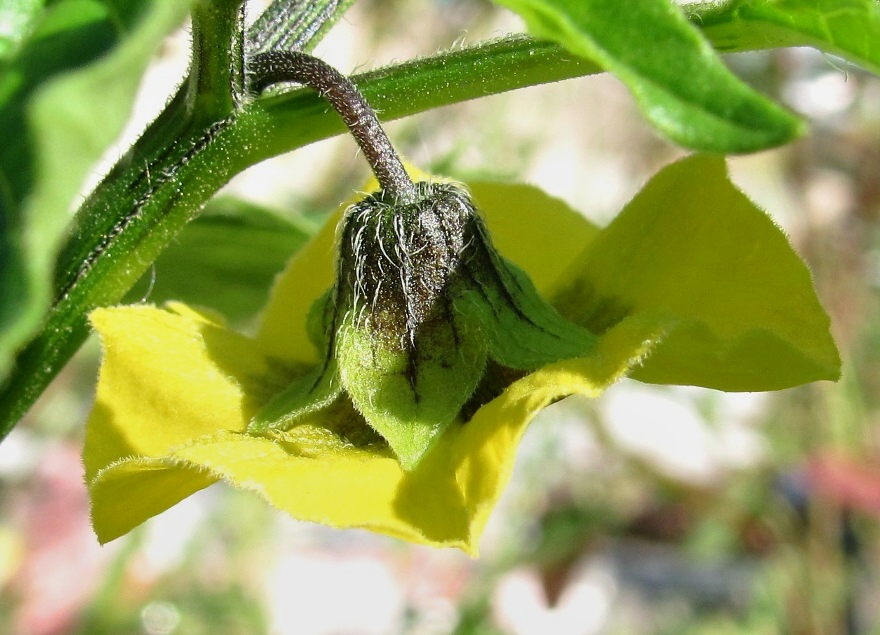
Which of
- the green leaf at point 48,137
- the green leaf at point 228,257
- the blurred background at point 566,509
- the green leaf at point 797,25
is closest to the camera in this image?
the green leaf at point 48,137

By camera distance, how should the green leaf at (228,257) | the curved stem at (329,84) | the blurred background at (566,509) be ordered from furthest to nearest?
the blurred background at (566,509) < the green leaf at (228,257) < the curved stem at (329,84)

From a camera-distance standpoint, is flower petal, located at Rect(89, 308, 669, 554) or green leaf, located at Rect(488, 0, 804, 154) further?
flower petal, located at Rect(89, 308, 669, 554)

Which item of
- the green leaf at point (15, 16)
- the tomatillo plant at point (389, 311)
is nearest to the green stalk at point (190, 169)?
the tomatillo plant at point (389, 311)

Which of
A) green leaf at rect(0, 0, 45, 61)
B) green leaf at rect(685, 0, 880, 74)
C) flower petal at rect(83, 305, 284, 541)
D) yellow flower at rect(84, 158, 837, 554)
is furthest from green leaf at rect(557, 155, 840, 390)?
green leaf at rect(0, 0, 45, 61)

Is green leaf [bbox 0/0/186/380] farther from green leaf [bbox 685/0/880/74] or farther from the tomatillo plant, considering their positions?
green leaf [bbox 685/0/880/74]

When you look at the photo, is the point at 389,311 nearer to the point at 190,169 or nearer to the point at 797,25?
the point at 190,169

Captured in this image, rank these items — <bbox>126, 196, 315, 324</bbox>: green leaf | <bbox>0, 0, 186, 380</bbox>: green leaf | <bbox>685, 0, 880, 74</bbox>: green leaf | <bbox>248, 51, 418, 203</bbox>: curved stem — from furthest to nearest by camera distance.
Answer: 1. <bbox>126, 196, 315, 324</bbox>: green leaf
2. <bbox>248, 51, 418, 203</bbox>: curved stem
3. <bbox>685, 0, 880, 74</bbox>: green leaf
4. <bbox>0, 0, 186, 380</bbox>: green leaf

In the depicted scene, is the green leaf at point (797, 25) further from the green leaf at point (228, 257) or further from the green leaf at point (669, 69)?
the green leaf at point (228, 257)

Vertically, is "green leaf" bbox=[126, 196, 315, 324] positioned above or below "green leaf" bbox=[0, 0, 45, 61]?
below
